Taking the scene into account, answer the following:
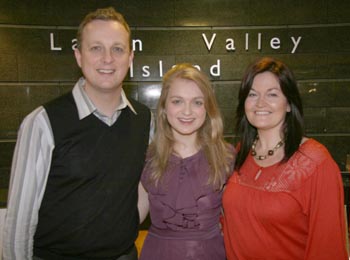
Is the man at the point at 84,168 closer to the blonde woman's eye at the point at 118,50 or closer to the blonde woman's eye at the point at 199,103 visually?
the blonde woman's eye at the point at 118,50

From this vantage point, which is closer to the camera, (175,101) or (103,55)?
(103,55)

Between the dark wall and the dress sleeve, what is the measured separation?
3118 millimetres

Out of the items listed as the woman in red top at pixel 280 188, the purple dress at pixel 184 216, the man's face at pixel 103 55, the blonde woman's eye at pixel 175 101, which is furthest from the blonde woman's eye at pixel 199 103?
the man's face at pixel 103 55

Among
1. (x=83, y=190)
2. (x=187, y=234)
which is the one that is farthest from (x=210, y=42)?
(x=83, y=190)

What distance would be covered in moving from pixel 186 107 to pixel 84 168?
2.37 feet

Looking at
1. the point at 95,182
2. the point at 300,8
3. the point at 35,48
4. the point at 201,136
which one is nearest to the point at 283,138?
the point at 201,136

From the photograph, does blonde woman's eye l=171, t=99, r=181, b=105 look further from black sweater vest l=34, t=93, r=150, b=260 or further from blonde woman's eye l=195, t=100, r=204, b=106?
black sweater vest l=34, t=93, r=150, b=260

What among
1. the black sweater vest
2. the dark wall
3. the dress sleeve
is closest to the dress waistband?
the black sweater vest

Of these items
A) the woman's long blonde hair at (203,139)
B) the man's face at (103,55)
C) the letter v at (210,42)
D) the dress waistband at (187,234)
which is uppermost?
the letter v at (210,42)

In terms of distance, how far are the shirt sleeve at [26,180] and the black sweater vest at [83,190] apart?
2.0 inches

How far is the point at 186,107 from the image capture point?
194 cm

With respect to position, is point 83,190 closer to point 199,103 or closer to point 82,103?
point 82,103

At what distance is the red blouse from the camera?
149 centimetres

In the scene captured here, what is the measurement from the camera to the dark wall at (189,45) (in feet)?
14.0
